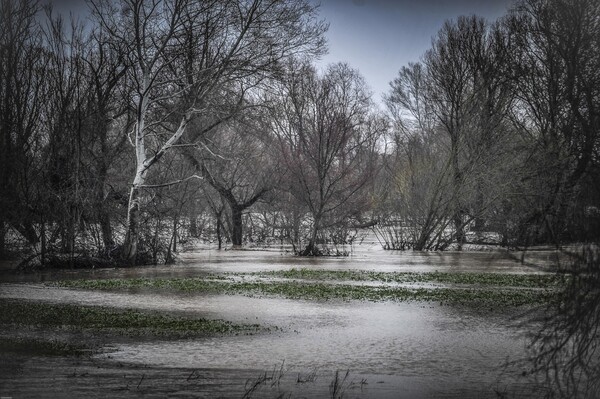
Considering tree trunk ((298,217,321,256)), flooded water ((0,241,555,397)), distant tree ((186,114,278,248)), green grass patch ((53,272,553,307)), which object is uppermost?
distant tree ((186,114,278,248))

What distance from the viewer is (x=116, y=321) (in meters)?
12.2

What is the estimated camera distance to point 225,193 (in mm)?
39500

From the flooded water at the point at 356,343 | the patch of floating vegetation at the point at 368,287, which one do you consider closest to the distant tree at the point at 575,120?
the flooded water at the point at 356,343

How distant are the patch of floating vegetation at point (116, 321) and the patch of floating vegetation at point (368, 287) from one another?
387 centimetres

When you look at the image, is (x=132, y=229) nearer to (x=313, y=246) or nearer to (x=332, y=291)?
(x=313, y=246)

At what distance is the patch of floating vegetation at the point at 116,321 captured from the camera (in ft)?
37.5

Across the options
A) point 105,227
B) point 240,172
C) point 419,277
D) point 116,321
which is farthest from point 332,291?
point 240,172

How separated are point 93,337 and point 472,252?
25.8m

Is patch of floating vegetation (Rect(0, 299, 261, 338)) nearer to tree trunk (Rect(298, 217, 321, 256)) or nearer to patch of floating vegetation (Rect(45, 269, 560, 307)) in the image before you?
patch of floating vegetation (Rect(45, 269, 560, 307))

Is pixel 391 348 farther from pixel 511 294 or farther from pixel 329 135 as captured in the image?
pixel 329 135

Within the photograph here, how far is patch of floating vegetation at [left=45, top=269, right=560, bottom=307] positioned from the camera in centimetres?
1580

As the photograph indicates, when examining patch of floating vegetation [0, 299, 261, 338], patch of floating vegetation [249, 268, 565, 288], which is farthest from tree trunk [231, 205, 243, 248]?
patch of floating vegetation [0, 299, 261, 338]

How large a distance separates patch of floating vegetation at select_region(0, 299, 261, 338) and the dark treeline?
228 inches

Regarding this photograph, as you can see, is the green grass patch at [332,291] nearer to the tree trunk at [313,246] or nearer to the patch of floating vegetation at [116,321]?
the patch of floating vegetation at [116,321]
